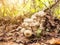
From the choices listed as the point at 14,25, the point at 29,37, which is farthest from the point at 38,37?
the point at 14,25

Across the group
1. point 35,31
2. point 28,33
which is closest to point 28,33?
point 28,33

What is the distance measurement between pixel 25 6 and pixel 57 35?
2.13 feet

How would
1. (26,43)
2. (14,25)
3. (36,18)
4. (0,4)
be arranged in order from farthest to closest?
(0,4), (14,25), (36,18), (26,43)

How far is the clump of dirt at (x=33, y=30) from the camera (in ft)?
7.95

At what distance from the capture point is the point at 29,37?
2439 millimetres

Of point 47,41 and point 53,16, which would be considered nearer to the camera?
point 47,41

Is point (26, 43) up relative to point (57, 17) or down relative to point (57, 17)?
down

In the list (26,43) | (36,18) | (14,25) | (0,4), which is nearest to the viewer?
(26,43)

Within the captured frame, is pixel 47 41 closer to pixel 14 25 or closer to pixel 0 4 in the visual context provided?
pixel 14 25

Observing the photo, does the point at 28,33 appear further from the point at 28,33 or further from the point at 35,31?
the point at 35,31

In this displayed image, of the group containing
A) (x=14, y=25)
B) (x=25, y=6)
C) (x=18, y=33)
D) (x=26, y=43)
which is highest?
(x=25, y=6)

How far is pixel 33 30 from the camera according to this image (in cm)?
248

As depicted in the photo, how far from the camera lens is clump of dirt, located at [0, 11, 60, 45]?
242 cm

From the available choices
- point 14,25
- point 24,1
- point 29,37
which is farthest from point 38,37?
point 24,1
